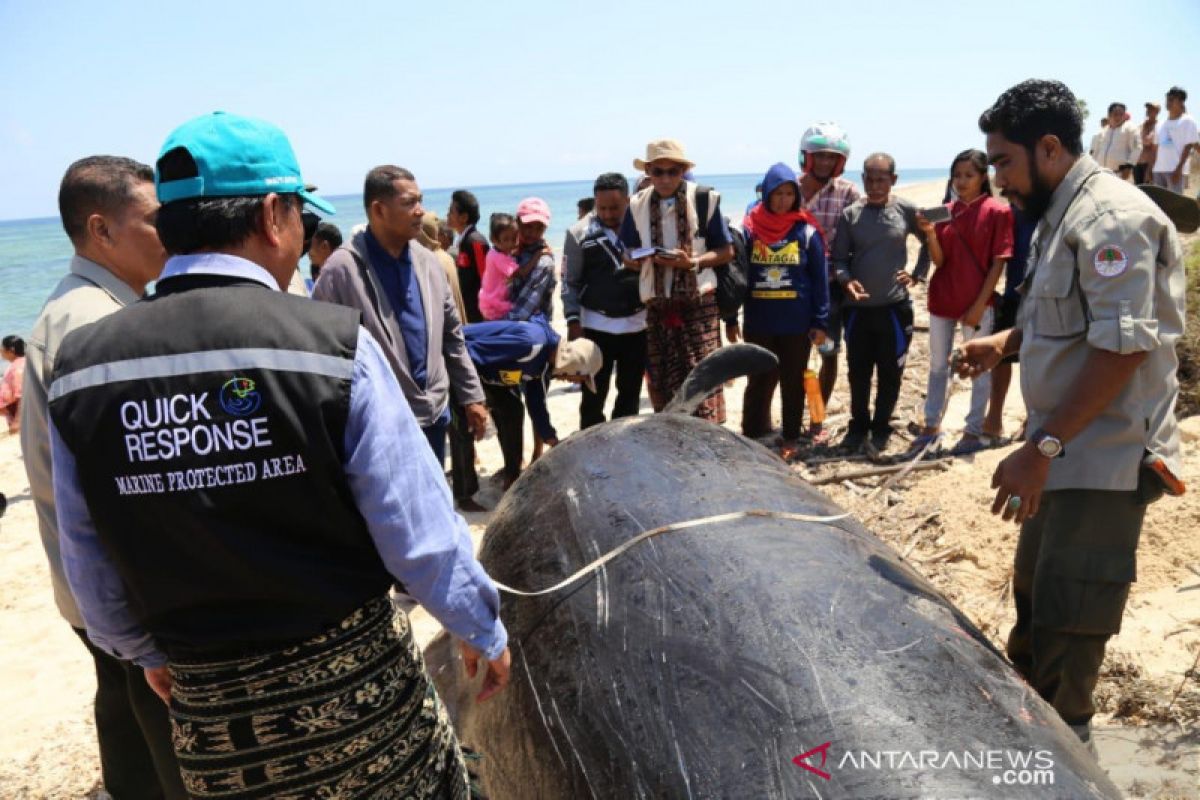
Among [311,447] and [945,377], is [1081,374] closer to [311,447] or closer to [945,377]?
[311,447]

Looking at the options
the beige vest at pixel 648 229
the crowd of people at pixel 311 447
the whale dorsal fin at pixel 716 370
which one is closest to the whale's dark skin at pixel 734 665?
the crowd of people at pixel 311 447

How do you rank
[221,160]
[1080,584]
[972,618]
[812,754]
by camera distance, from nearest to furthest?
1. [812,754]
2. [221,160]
3. [1080,584]
4. [972,618]

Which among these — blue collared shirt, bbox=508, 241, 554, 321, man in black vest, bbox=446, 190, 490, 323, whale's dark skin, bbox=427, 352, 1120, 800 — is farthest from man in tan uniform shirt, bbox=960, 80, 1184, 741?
man in black vest, bbox=446, 190, 490, 323

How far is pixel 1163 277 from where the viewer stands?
7.55 feet

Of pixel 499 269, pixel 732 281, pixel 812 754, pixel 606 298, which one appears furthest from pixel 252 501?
pixel 499 269

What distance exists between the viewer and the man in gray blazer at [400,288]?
3658 mm

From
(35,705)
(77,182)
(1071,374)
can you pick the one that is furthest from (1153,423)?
(35,705)

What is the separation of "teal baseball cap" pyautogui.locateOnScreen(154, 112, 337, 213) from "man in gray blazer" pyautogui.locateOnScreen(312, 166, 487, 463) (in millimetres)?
2074

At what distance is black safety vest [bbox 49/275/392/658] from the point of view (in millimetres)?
1397

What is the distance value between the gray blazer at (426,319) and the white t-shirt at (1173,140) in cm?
1238

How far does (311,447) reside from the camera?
1.41 m

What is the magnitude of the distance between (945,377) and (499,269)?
3.44 m

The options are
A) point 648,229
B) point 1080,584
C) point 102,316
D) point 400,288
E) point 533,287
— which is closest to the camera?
point 102,316

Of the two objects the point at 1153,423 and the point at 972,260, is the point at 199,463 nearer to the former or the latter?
the point at 1153,423
